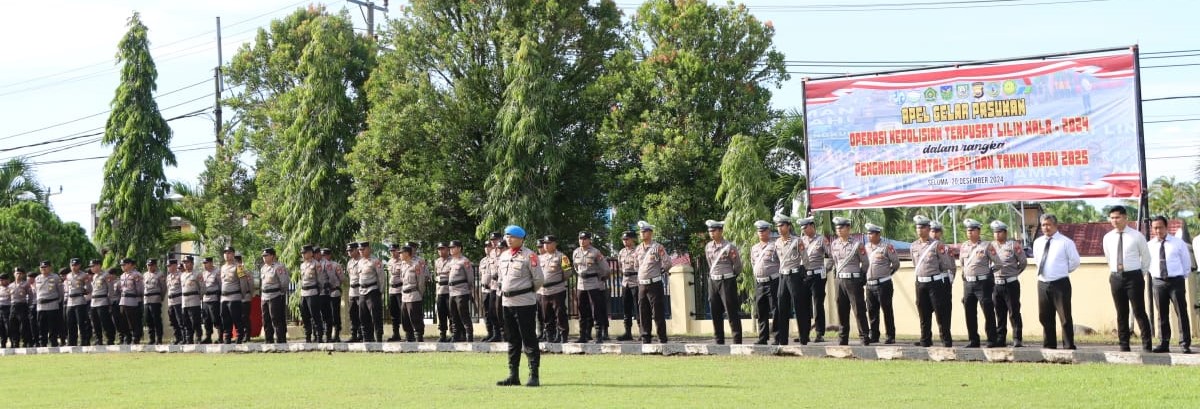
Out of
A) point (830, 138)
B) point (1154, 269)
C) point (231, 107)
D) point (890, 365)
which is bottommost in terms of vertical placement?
point (890, 365)

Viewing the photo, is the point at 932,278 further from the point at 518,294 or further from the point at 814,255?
the point at 518,294

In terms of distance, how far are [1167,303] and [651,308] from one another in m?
7.06

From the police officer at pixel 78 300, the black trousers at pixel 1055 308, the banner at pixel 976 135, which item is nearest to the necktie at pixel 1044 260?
the black trousers at pixel 1055 308

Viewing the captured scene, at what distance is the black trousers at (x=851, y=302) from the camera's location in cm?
1689

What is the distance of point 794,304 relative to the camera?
17.2m

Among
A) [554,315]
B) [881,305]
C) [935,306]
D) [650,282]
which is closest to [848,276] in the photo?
[881,305]

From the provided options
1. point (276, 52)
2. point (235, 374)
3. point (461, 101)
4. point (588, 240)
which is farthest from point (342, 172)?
point (235, 374)

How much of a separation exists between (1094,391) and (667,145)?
13.7 meters

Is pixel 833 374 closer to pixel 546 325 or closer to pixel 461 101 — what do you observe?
pixel 546 325

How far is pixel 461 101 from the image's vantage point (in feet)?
82.4

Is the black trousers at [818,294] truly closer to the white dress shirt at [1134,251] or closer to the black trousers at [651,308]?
the black trousers at [651,308]

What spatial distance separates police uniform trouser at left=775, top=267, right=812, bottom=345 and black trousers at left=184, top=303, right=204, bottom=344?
477 inches

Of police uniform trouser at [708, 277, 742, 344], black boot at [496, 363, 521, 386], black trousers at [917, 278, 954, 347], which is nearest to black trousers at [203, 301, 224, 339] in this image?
police uniform trouser at [708, 277, 742, 344]

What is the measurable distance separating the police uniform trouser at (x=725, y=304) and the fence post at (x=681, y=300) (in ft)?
16.0
